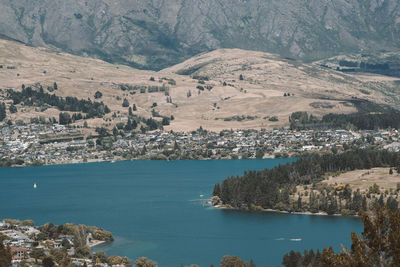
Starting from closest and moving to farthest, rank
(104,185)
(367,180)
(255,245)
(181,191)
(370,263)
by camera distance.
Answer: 1. (370,263)
2. (255,245)
3. (367,180)
4. (181,191)
5. (104,185)

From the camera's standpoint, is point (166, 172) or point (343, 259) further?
point (166, 172)

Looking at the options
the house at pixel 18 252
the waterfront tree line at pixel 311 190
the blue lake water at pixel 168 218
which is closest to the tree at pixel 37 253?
the house at pixel 18 252

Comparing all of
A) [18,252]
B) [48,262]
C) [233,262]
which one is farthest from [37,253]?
[233,262]

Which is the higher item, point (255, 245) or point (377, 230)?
point (377, 230)

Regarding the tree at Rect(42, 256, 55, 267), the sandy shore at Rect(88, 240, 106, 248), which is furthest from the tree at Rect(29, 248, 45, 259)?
the sandy shore at Rect(88, 240, 106, 248)

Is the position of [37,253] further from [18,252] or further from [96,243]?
[96,243]

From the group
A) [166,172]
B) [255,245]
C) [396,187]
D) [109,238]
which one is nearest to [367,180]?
[396,187]

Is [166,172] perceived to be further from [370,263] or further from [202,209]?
[370,263]
